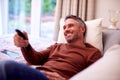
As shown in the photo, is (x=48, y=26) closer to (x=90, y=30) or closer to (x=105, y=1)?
(x=105, y=1)

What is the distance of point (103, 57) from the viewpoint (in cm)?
123

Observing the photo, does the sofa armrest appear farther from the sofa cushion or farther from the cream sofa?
the sofa cushion

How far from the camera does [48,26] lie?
11.9 ft

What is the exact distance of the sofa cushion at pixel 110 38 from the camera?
1725 millimetres

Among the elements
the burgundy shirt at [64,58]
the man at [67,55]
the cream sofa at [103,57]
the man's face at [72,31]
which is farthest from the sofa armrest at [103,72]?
the man's face at [72,31]

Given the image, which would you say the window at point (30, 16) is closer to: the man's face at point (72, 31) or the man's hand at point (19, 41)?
the man's face at point (72, 31)

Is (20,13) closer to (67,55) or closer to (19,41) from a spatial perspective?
(19,41)

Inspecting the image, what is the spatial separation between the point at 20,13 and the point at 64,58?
2.46 m

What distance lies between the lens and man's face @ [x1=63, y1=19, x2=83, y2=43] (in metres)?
1.67

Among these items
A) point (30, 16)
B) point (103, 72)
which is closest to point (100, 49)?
point (103, 72)

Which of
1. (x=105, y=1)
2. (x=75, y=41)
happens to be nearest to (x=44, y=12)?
(x=105, y=1)

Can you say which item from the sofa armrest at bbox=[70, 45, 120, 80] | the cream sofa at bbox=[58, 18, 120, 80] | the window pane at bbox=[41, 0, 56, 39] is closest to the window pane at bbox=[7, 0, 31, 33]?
the window pane at bbox=[41, 0, 56, 39]

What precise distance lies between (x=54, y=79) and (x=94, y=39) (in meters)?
0.71

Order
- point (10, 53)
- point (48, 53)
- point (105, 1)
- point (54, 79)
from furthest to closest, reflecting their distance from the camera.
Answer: point (105, 1)
point (10, 53)
point (48, 53)
point (54, 79)
